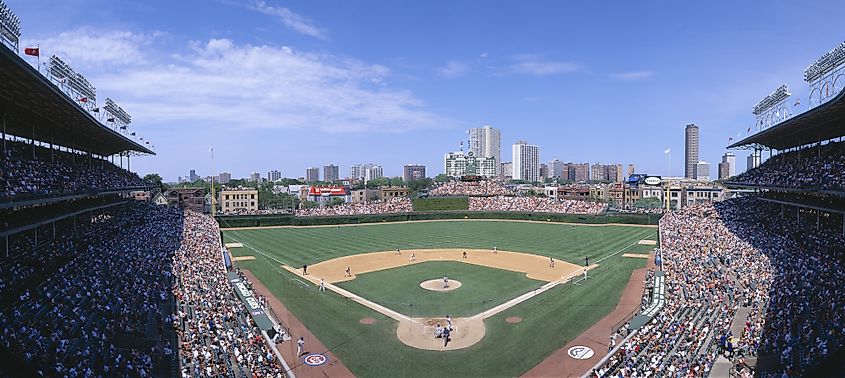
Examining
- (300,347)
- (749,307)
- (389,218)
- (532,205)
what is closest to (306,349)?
(300,347)

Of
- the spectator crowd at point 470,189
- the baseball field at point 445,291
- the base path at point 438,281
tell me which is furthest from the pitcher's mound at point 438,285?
the spectator crowd at point 470,189

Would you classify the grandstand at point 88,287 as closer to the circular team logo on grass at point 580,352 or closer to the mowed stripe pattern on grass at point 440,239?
the circular team logo on grass at point 580,352

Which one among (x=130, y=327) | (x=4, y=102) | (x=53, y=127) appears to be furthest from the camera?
(x=53, y=127)

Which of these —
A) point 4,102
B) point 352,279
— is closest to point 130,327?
point 4,102

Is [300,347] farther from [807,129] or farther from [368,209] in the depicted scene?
[368,209]

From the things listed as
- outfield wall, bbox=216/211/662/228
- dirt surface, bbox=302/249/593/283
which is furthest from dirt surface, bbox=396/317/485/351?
outfield wall, bbox=216/211/662/228

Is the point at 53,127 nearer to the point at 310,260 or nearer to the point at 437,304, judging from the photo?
the point at 310,260
